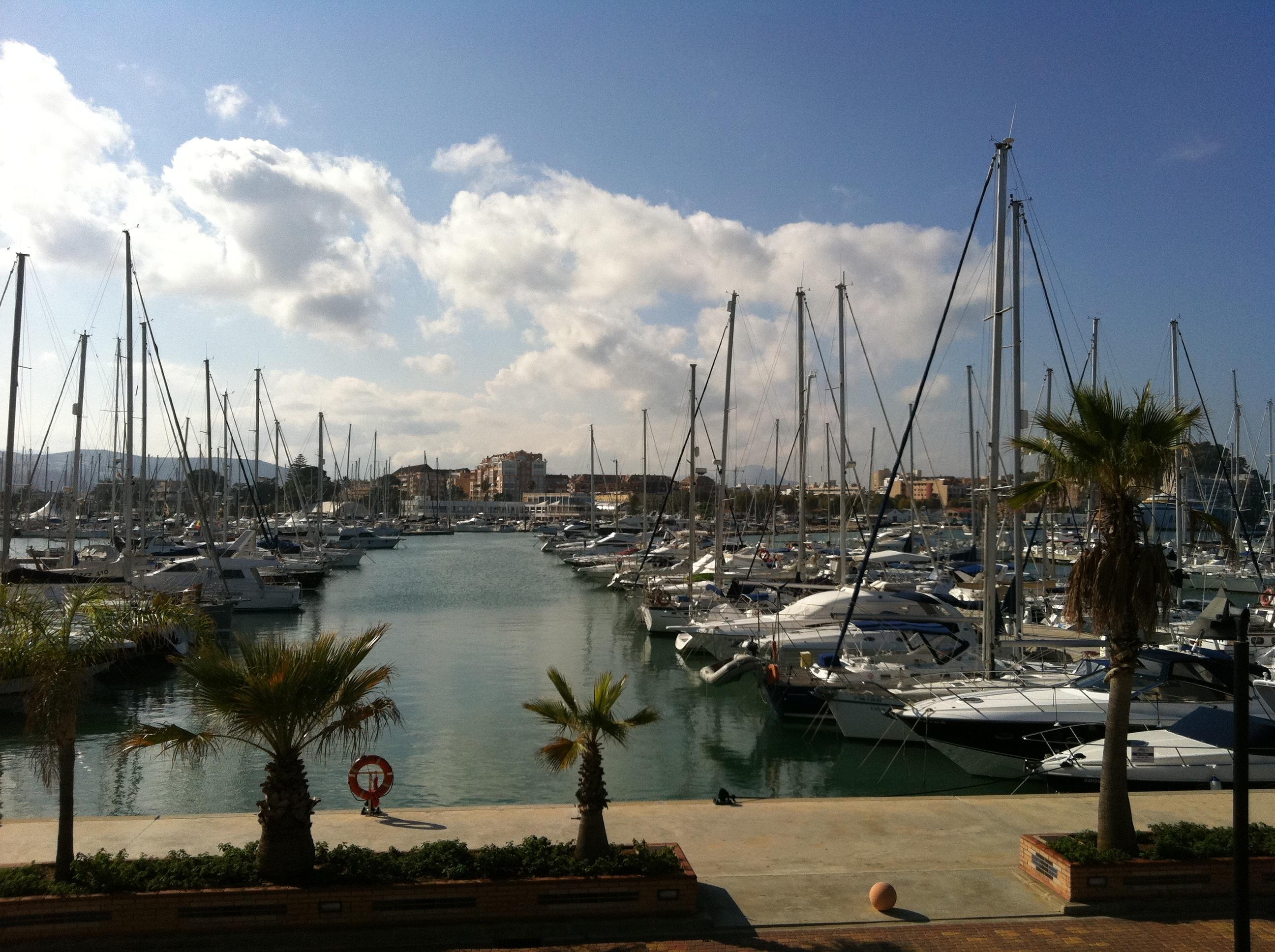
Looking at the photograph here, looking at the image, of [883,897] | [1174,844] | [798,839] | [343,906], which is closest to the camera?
[343,906]

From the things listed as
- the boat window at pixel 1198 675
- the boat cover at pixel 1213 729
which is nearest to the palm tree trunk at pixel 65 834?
the boat cover at pixel 1213 729

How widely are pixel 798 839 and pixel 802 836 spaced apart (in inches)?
6.3

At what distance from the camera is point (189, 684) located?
9602mm

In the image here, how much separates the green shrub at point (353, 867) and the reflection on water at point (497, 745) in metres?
1.12

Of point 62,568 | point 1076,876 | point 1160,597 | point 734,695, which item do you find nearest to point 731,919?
point 1076,876

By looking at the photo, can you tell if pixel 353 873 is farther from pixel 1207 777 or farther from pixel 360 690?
pixel 1207 777

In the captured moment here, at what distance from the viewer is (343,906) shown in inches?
358

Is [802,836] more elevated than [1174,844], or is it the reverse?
[1174,844]

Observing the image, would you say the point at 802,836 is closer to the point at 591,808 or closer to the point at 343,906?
the point at 591,808

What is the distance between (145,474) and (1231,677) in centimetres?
4276

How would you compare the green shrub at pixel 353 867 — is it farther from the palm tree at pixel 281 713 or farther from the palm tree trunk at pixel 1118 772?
the palm tree trunk at pixel 1118 772

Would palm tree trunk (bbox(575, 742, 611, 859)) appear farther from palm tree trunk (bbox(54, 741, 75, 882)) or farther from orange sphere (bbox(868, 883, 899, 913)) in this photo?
palm tree trunk (bbox(54, 741, 75, 882))

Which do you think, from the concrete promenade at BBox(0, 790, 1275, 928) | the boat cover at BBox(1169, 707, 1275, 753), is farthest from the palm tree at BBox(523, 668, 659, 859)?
the boat cover at BBox(1169, 707, 1275, 753)

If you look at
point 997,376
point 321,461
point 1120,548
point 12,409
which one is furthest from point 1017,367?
point 321,461
